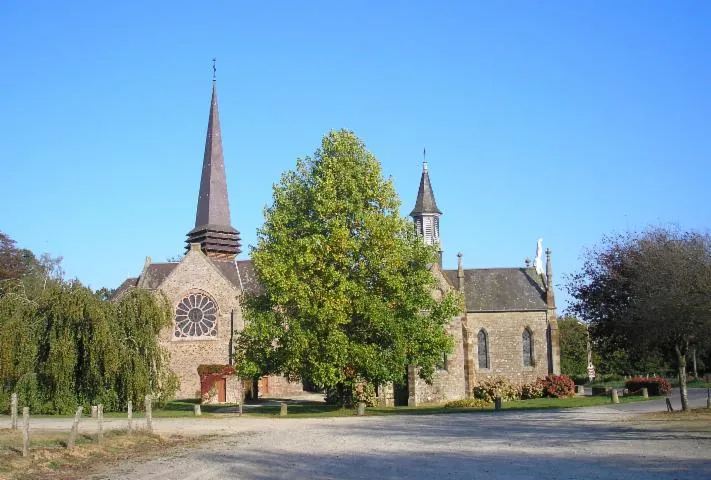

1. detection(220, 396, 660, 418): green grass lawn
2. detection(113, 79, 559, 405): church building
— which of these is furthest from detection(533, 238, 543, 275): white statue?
detection(220, 396, 660, 418): green grass lawn

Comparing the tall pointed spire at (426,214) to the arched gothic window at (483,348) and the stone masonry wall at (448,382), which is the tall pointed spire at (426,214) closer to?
the arched gothic window at (483,348)

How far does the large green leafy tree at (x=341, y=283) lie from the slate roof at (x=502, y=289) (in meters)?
17.6

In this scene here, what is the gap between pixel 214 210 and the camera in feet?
176

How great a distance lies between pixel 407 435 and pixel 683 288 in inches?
404

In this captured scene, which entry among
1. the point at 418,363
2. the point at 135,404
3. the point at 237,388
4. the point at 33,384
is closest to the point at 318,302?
the point at 418,363

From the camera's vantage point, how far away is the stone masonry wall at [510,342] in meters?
49.2

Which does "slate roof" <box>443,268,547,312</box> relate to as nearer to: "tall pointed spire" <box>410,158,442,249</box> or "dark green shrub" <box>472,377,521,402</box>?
"tall pointed spire" <box>410,158,442,249</box>

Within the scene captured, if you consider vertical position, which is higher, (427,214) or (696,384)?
(427,214)

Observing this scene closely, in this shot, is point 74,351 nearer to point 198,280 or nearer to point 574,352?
point 198,280

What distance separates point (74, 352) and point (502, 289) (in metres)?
29.9

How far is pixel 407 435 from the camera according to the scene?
71.2 ft

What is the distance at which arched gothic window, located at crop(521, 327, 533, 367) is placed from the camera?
4953 cm

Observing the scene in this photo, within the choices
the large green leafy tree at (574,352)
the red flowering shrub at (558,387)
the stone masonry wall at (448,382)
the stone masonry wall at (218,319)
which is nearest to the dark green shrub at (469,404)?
the stone masonry wall at (448,382)

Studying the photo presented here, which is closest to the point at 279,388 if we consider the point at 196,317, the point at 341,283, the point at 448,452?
the point at 196,317
